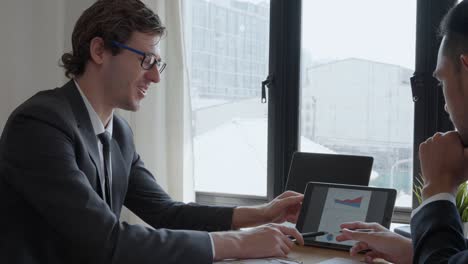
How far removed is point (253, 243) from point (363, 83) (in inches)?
58.1

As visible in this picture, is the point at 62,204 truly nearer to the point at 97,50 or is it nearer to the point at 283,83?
the point at 97,50

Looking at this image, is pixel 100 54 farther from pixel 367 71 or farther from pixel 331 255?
pixel 367 71

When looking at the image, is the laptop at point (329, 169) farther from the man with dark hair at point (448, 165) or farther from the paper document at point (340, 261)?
the man with dark hair at point (448, 165)

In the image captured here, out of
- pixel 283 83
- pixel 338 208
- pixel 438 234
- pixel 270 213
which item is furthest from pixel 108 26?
pixel 283 83

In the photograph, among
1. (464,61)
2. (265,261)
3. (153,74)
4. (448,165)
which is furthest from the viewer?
(153,74)

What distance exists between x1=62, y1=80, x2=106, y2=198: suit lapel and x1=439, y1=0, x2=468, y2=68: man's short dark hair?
933mm

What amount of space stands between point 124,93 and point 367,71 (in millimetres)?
1387

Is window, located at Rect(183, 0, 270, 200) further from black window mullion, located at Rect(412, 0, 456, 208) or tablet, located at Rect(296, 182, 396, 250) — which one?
tablet, located at Rect(296, 182, 396, 250)

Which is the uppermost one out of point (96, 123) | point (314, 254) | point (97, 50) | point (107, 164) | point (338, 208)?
point (97, 50)

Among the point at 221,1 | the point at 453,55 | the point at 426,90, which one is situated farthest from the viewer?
the point at 221,1

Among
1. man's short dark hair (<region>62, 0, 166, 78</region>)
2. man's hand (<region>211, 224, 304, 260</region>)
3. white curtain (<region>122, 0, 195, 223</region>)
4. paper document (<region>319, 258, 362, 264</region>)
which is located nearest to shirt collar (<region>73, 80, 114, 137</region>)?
man's short dark hair (<region>62, 0, 166, 78</region>)

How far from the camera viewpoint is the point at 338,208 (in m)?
1.60

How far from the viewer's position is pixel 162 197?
6.21 feet

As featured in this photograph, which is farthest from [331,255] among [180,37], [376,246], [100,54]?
[180,37]
